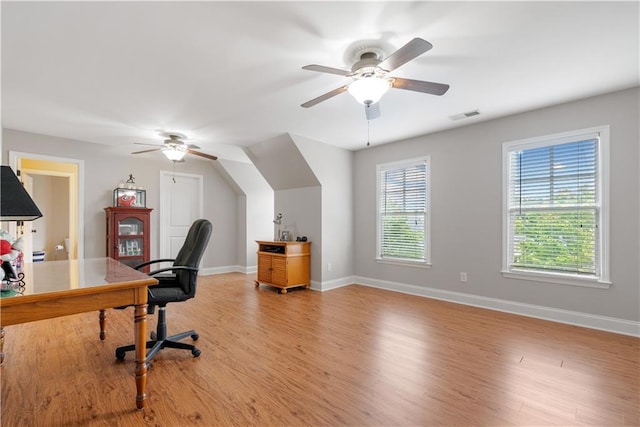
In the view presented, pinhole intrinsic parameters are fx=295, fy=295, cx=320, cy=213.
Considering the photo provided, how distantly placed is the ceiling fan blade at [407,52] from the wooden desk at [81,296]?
6.68 feet

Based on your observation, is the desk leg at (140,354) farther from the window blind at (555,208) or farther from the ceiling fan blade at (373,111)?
the window blind at (555,208)

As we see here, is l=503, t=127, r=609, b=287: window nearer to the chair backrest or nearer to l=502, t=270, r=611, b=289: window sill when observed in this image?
l=502, t=270, r=611, b=289: window sill

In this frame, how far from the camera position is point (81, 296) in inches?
62.7

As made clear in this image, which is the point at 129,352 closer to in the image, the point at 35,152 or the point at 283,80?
the point at 283,80

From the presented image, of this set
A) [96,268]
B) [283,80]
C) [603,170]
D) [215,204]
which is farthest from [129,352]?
[603,170]

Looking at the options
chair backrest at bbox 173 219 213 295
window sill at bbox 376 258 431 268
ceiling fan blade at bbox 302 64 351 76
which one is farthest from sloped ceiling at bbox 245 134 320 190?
ceiling fan blade at bbox 302 64 351 76

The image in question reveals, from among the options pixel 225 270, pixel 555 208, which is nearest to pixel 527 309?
pixel 555 208

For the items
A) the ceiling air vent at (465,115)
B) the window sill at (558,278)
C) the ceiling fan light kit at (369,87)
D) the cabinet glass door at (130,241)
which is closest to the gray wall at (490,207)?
the window sill at (558,278)

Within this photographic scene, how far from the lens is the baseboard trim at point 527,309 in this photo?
295 centimetres

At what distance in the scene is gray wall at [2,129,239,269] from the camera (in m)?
4.43

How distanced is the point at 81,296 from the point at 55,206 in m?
7.00

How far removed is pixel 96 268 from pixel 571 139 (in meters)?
4.72

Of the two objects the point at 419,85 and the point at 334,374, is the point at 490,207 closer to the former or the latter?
the point at 419,85

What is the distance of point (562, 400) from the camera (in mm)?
1866
